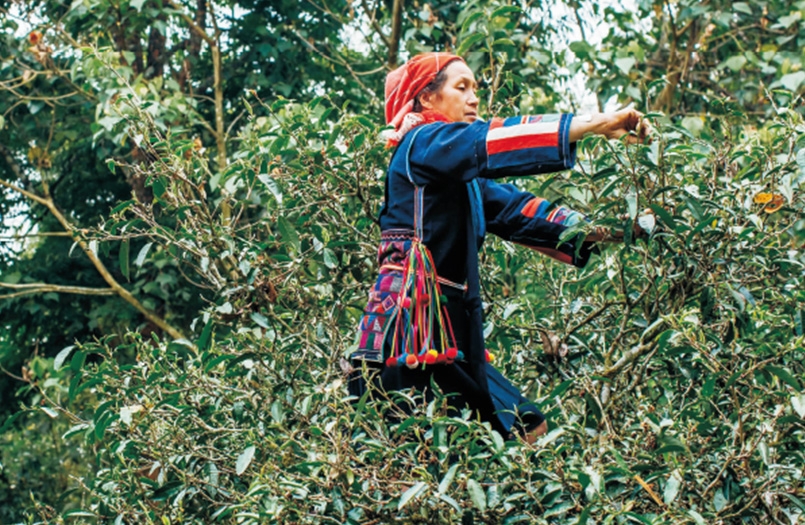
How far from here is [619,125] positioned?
230 centimetres

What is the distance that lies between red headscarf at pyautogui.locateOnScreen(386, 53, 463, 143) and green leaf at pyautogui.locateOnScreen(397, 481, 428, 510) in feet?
3.36

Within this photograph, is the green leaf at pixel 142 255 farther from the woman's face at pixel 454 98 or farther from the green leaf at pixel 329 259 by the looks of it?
the woman's face at pixel 454 98

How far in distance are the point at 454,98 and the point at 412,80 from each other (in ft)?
0.40

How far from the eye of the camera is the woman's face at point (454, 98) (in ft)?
9.25

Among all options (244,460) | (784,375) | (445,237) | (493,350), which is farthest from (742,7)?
(244,460)

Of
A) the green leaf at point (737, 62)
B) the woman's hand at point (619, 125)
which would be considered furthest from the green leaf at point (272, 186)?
the green leaf at point (737, 62)

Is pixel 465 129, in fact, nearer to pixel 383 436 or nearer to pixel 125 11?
pixel 383 436

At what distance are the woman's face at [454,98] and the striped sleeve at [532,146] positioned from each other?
38 cm

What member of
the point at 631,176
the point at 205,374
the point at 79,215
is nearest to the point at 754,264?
the point at 631,176

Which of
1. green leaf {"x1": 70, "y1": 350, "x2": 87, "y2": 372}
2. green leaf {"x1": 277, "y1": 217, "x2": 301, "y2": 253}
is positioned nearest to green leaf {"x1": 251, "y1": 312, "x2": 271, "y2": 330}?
green leaf {"x1": 277, "y1": 217, "x2": 301, "y2": 253}

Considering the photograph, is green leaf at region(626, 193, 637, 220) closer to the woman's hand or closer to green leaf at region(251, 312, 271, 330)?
the woman's hand

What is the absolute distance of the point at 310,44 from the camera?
250 inches

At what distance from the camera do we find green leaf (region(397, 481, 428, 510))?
2.03 meters

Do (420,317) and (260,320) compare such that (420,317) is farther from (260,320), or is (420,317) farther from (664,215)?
(664,215)
